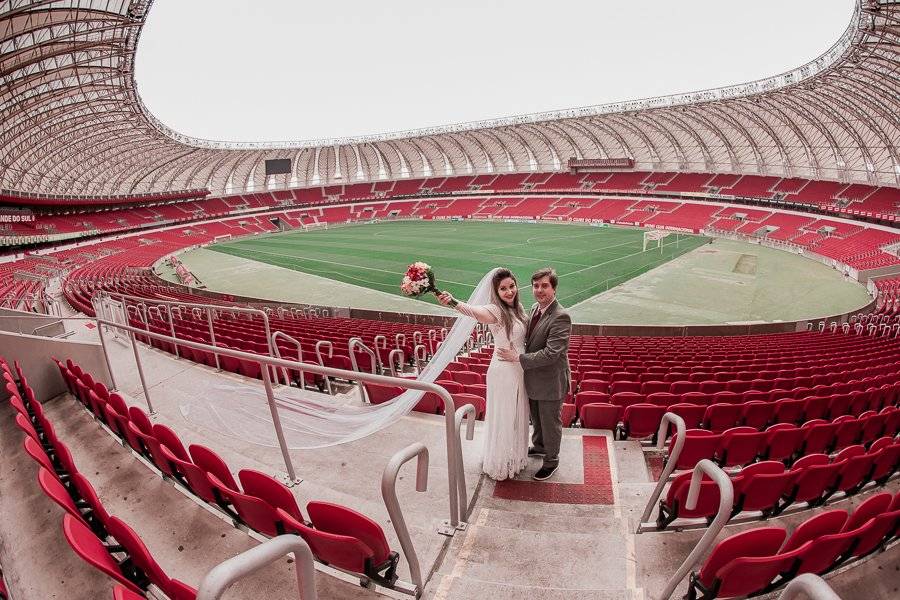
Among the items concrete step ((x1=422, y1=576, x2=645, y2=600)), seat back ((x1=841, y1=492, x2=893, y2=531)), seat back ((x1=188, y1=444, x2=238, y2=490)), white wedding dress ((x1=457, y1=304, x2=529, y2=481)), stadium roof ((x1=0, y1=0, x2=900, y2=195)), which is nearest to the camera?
concrete step ((x1=422, y1=576, x2=645, y2=600))

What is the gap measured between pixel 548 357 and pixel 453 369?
6.07m

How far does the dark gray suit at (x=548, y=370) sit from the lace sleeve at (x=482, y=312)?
42 cm

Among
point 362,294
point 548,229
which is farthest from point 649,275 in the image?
point 548,229

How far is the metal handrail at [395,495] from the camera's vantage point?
8.89ft

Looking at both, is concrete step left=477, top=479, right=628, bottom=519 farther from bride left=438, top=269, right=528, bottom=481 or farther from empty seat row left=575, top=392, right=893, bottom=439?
empty seat row left=575, top=392, right=893, bottom=439

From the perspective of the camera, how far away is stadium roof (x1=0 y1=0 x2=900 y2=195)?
25.5 metres

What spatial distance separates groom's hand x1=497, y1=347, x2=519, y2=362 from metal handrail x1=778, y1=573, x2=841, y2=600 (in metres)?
2.61

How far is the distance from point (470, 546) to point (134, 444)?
348 centimetres

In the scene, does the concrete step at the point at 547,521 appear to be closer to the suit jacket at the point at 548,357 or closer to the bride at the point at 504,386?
the bride at the point at 504,386

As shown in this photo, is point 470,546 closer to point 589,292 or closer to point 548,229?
point 589,292

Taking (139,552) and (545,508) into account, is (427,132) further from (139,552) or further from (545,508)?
(139,552)

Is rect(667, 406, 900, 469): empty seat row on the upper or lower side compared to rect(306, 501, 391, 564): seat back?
lower

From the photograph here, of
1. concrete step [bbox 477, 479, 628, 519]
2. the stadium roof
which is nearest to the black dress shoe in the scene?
concrete step [bbox 477, 479, 628, 519]

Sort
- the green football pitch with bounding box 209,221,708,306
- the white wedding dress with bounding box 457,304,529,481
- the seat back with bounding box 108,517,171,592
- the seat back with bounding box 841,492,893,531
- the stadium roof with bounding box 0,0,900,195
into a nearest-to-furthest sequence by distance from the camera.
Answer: the seat back with bounding box 108,517,171,592 < the seat back with bounding box 841,492,893,531 < the white wedding dress with bounding box 457,304,529,481 < the stadium roof with bounding box 0,0,900,195 < the green football pitch with bounding box 209,221,708,306
